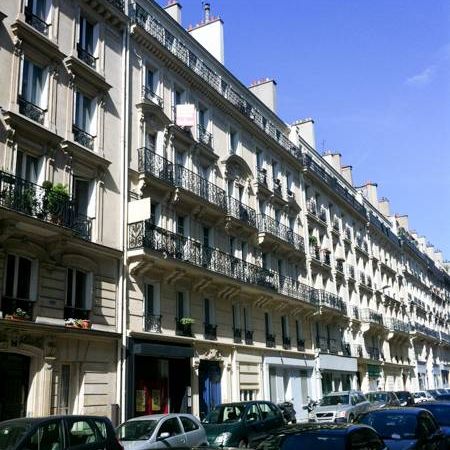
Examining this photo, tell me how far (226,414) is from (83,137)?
9.92 m

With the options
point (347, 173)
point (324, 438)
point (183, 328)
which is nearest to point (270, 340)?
point (183, 328)

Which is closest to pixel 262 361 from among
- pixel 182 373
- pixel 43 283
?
pixel 182 373

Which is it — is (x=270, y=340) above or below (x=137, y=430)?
above

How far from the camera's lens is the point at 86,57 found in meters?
20.0

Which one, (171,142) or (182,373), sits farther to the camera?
(171,142)

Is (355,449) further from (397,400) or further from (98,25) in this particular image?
(397,400)

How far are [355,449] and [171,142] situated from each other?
682 inches

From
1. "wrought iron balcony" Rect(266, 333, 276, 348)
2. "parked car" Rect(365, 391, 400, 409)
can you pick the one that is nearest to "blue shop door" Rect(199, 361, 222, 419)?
"wrought iron balcony" Rect(266, 333, 276, 348)

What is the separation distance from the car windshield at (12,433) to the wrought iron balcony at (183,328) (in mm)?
12759

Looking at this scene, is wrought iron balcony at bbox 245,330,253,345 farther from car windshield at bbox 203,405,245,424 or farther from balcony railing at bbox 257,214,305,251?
car windshield at bbox 203,405,245,424

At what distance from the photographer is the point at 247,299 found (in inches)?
1064

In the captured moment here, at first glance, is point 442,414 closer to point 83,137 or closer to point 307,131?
point 83,137

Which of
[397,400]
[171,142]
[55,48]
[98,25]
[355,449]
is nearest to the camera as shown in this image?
[355,449]

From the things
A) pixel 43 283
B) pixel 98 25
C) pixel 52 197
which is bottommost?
pixel 43 283
